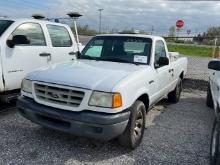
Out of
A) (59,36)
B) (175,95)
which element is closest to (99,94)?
(59,36)

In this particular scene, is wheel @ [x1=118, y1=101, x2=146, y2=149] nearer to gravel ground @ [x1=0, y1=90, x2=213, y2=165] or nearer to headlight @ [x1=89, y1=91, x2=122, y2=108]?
gravel ground @ [x1=0, y1=90, x2=213, y2=165]

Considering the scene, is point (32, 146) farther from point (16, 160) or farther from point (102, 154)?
point (102, 154)

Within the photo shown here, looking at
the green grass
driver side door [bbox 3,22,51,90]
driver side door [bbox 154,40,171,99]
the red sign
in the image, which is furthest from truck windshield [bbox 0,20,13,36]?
the green grass

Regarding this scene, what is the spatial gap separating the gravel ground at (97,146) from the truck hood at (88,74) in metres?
1.05

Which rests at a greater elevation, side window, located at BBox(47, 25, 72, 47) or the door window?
side window, located at BBox(47, 25, 72, 47)

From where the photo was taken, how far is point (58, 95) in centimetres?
405

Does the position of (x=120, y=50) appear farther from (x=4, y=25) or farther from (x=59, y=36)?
(x=4, y=25)

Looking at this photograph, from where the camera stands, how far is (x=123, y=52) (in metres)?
5.40

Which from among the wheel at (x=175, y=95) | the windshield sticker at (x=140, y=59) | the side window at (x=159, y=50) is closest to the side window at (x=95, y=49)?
the windshield sticker at (x=140, y=59)

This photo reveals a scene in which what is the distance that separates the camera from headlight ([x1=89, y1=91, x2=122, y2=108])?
3805mm

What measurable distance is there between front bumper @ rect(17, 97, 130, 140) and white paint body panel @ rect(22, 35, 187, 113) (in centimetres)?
8

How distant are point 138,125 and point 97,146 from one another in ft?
2.36

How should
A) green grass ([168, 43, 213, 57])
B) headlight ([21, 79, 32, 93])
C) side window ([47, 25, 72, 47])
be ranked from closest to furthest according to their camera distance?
headlight ([21, 79, 32, 93]) < side window ([47, 25, 72, 47]) < green grass ([168, 43, 213, 57])

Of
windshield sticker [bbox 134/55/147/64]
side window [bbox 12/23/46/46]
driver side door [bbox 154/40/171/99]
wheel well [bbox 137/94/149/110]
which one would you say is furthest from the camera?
side window [bbox 12/23/46/46]
